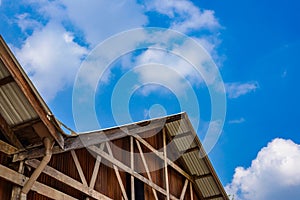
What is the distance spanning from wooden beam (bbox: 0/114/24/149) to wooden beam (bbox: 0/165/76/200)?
1.61 ft

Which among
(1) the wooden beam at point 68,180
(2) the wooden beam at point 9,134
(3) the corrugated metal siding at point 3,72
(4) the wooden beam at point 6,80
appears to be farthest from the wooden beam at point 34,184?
(3) the corrugated metal siding at point 3,72

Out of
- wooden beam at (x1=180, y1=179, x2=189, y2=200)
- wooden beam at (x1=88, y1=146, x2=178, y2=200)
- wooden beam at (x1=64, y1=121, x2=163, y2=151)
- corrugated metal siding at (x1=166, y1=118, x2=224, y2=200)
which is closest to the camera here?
wooden beam at (x1=64, y1=121, x2=163, y2=151)

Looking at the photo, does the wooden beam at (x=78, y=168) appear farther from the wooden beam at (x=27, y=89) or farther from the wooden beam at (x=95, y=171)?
the wooden beam at (x=27, y=89)

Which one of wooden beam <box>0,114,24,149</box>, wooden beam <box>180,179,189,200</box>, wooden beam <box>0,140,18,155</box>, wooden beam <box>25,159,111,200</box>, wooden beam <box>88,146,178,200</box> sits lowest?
wooden beam <box>25,159,111,200</box>

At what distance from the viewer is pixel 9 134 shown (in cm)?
764

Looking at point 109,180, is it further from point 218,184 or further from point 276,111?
point 276,111

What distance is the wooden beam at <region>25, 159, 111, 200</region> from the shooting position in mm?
8102

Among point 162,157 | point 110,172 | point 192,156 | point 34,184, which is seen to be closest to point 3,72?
point 34,184

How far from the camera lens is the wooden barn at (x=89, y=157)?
24.1 feet

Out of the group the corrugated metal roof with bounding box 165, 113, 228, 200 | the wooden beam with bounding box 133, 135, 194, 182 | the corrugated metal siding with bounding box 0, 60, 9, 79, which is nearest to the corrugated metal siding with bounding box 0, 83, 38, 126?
the corrugated metal siding with bounding box 0, 60, 9, 79

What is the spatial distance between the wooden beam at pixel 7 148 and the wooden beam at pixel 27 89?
0.74 meters

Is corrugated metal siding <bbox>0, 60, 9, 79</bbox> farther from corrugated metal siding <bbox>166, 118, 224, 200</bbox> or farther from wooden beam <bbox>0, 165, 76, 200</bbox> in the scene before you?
corrugated metal siding <bbox>166, 118, 224, 200</bbox>

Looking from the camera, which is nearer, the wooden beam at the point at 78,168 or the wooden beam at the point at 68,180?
the wooden beam at the point at 68,180

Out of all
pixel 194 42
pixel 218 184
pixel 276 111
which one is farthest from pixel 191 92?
pixel 276 111
